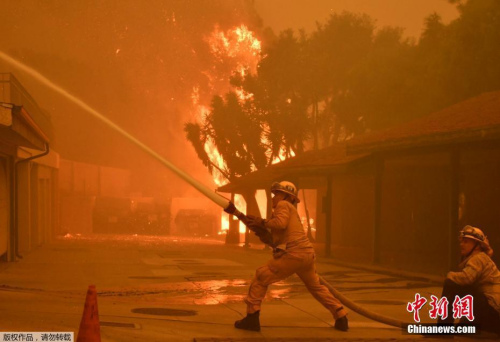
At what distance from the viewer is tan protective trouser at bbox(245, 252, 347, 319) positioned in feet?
29.2

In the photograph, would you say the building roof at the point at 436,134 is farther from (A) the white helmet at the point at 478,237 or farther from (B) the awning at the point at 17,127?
(B) the awning at the point at 17,127

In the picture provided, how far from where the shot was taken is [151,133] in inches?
3533

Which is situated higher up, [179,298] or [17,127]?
[17,127]

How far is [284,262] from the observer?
8938mm

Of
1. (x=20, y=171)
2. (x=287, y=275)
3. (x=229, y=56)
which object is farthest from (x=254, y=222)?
(x=229, y=56)

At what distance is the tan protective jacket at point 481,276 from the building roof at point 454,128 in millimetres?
6339

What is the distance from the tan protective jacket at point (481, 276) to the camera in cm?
854

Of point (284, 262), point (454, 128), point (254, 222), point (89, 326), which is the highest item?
point (454, 128)

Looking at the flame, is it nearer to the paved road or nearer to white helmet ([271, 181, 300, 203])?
the paved road

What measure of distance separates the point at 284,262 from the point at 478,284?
2166 mm

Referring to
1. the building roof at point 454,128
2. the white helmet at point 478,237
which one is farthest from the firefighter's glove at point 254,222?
the building roof at point 454,128

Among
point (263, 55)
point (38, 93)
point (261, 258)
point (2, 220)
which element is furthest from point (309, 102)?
point (38, 93)

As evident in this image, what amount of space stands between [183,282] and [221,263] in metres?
5.27

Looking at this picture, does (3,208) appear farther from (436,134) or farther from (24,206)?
(436,134)
